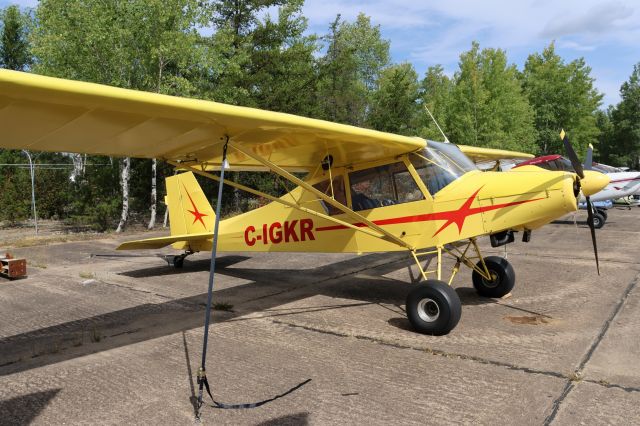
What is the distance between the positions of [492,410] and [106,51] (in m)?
15.9

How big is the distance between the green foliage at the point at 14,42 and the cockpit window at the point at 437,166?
37.7 m

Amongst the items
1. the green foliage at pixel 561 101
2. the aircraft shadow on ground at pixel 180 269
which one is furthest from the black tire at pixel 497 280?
the green foliage at pixel 561 101

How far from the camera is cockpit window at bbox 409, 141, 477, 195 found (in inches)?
248

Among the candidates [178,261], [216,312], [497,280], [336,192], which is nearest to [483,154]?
[497,280]

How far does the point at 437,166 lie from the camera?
20.8 feet

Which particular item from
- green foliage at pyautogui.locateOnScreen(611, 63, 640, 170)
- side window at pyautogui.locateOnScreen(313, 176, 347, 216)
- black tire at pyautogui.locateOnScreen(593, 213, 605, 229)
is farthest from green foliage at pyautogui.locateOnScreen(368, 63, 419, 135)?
green foliage at pyautogui.locateOnScreen(611, 63, 640, 170)

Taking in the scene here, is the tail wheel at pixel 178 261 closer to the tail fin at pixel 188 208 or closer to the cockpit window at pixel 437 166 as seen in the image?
the tail fin at pixel 188 208

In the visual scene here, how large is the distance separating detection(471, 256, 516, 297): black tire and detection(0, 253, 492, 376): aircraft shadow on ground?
22 centimetres

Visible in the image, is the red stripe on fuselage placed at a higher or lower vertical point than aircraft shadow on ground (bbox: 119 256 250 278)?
higher

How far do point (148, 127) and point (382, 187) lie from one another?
11.6 feet

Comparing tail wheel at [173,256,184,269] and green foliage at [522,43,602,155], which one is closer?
tail wheel at [173,256,184,269]

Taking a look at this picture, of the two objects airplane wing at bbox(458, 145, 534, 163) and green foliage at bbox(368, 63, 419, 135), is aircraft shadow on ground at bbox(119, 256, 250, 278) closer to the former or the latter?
airplane wing at bbox(458, 145, 534, 163)

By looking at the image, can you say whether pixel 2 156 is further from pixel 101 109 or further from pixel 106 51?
pixel 101 109

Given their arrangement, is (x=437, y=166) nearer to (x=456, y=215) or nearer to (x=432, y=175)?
(x=432, y=175)
